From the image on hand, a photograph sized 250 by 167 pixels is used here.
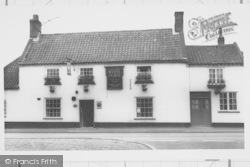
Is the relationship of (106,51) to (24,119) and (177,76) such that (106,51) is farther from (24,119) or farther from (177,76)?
(24,119)

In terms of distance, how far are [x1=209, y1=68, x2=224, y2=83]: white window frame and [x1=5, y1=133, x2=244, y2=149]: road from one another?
706 millimetres

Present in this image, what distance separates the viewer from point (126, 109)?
15.0 feet

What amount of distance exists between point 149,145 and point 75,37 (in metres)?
1.69

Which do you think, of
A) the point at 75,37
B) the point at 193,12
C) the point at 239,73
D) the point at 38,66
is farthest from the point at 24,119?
the point at 239,73

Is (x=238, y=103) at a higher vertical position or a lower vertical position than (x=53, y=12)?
lower

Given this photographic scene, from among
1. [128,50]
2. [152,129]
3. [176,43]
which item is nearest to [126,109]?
[152,129]

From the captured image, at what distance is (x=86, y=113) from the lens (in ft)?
14.6

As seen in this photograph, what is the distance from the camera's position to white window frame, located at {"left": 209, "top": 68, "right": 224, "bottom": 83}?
4500 millimetres

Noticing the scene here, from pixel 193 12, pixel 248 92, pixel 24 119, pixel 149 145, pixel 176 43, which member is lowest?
pixel 149 145

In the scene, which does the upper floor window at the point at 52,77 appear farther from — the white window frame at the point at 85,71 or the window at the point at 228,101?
the window at the point at 228,101

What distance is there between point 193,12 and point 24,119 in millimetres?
2539

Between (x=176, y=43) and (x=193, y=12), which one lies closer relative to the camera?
(x=193, y=12)

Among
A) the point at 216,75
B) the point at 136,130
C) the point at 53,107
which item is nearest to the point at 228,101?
the point at 216,75

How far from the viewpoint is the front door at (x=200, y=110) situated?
4438mm
